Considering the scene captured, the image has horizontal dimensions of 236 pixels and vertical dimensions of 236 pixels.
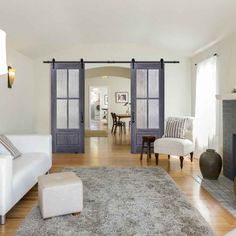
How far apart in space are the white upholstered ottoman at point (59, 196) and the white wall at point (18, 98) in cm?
251

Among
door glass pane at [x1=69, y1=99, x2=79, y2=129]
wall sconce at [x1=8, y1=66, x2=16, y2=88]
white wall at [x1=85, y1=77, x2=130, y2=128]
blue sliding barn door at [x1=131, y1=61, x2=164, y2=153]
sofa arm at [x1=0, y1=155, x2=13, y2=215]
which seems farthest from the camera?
white wall at [x1=85, y1=77, x2=130, y2=128]

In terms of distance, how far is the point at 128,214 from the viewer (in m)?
2.94

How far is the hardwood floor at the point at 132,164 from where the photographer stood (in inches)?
111

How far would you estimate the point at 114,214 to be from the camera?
294 cm

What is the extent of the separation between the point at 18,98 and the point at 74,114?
5.13 feet

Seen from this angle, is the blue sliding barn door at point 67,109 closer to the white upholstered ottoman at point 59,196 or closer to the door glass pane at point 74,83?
the door glass pane at point 74,83

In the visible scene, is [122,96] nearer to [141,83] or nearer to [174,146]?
[141,83]

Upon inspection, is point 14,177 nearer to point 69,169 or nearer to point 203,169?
point 69,169

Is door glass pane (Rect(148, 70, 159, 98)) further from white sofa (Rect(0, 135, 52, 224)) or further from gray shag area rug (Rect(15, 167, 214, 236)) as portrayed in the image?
white sofa (Rect(0, 135, 52, 224))

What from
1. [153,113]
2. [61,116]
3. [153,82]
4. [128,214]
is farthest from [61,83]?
[128,214]

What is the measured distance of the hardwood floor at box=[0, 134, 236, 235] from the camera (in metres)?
2.82

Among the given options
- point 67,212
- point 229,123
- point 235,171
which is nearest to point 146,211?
point 67,212

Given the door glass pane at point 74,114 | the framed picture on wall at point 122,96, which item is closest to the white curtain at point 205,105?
the door glass pane at point 74,114

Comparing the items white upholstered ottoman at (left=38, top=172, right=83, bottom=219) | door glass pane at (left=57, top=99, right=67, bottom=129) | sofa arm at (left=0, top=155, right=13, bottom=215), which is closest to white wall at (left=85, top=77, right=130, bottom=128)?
door glass pane at (left=57, top=99, right=67, bottom=129)
